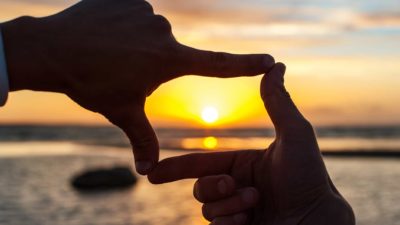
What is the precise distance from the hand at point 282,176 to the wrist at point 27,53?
74 cm

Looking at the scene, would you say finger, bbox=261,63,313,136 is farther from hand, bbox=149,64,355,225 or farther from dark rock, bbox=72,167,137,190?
dark rock, bbox=72,167,137,190

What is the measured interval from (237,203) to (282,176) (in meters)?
0.23

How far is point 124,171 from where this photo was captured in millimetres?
19422

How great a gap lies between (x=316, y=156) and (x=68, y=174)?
20.4 metres

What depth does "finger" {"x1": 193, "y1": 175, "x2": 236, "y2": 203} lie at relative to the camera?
2.84 m

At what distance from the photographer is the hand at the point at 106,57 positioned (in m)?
2.30

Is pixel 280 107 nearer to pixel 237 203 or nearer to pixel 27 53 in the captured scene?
pixel 237 203

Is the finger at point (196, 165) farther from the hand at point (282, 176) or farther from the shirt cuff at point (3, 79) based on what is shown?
the shirt cuff at point (3, 79)

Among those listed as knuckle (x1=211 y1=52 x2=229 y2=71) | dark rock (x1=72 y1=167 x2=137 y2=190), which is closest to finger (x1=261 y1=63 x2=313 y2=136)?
knuckle (x1=211 y1=52 x2=229 y2=71)

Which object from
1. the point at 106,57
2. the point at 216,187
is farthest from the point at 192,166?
the point at 106,57

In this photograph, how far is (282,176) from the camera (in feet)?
9.11

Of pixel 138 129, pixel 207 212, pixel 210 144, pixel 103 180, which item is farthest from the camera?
pixel 210 144

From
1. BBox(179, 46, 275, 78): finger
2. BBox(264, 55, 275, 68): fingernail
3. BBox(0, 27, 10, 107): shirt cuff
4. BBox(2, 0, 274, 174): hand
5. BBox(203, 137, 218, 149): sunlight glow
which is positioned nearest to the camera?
BBox(0, 27, 10, 107): shirt cuff

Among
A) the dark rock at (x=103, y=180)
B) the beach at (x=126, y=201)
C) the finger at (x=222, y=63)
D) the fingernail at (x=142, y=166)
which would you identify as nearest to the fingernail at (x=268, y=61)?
the finger at (x=222, y=63)
